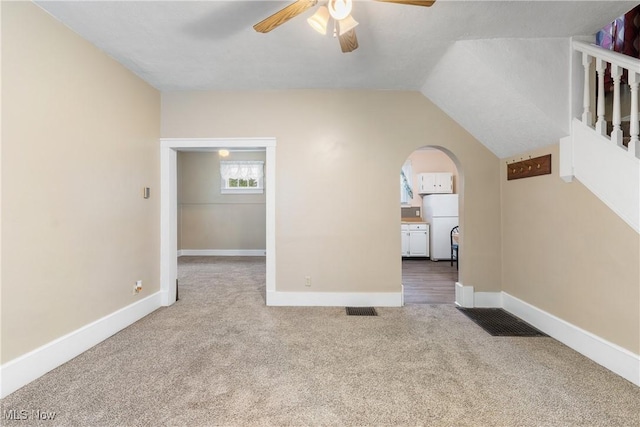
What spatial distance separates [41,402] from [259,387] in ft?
→ 4.04

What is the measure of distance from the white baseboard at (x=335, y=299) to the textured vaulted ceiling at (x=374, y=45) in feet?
6.79

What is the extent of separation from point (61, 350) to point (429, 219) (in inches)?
242

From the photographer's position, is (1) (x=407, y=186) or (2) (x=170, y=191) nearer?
(2) (x=170, y=191)

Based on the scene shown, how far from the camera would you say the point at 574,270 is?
2.19 meters

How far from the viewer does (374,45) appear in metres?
2.30

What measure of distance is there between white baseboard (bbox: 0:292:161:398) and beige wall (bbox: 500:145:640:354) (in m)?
3.89

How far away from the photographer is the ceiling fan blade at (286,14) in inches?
58.0

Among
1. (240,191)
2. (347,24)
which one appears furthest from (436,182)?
(347,24)

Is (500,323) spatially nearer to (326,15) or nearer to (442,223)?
(326,15)

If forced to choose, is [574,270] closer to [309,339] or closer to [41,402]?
[309,339]

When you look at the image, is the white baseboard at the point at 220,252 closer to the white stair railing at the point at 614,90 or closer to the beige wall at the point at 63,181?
the beige wall at the point at 63,181

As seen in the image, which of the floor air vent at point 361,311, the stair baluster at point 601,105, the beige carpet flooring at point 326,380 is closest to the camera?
the beige carpet flooring at point 326,380

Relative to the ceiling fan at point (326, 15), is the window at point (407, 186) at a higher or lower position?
lower

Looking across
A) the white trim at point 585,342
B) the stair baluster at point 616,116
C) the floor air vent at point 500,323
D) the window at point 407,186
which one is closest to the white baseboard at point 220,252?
the window at point 407,186
